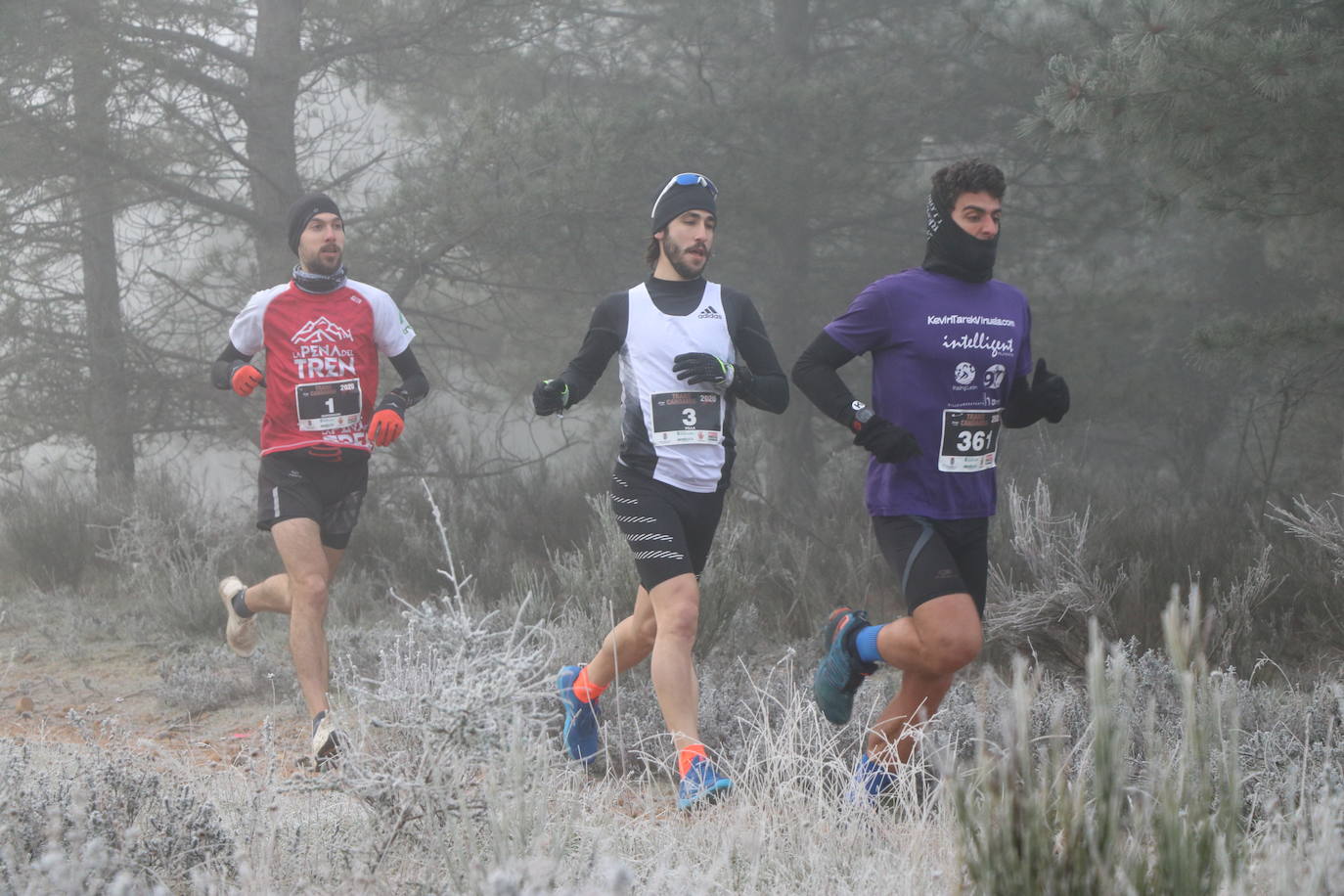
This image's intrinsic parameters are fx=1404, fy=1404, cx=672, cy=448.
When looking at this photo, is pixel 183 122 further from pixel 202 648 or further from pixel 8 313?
pixel 202 648

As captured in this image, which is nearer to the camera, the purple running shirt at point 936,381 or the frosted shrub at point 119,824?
the frosted shrub at point 119,824

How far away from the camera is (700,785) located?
13.1ft

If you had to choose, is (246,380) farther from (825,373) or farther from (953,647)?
(953,647)

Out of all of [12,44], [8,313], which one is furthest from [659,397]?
[8,313]

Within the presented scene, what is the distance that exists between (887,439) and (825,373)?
1.25 feet

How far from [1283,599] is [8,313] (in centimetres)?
903

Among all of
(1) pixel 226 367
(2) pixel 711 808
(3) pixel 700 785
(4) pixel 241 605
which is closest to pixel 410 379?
(1) pixel 226 367

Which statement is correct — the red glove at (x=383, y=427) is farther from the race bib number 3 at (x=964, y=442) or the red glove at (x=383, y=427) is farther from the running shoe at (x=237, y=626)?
the race bib number 3 at (x=964, y=442)

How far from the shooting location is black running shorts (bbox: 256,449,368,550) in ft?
18.2

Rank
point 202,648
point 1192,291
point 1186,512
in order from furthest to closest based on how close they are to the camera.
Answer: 1. point 1192,291
2. point 1186,512
3. point 202,648

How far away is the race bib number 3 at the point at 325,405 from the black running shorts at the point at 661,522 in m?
1.47

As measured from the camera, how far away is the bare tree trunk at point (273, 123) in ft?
35.9

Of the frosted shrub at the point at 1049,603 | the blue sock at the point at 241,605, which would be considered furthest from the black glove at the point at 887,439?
the blue sock at the point at 241,605

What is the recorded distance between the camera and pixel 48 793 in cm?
360
